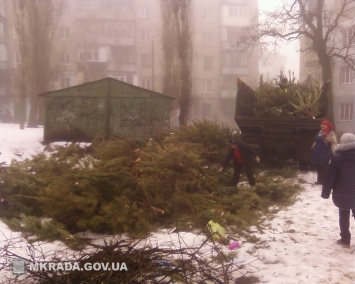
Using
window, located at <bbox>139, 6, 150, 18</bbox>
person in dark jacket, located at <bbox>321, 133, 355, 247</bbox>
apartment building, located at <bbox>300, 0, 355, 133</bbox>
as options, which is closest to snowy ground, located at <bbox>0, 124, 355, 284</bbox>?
person in dark jacket, located at <bbox>321, 133, 355, 247</bbox>

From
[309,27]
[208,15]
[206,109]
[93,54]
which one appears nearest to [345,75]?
[309,27]

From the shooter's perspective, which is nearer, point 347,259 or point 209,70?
point 347,259

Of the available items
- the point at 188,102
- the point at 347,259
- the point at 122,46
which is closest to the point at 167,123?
the point at 188,102

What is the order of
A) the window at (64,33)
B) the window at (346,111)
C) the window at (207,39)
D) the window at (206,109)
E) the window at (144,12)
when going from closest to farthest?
the window at (346,111), the window at (144,12), the window at (64,33), the window at (207,39), the window at (206,109)

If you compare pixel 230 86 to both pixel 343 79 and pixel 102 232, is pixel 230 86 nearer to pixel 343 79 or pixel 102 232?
pixel 343 79

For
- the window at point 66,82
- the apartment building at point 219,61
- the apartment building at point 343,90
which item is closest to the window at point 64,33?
the window at point 66,82

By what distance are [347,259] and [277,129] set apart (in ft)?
17.6

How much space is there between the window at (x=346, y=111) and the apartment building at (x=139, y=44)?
836cm

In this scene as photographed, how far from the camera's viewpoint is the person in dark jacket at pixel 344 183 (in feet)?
15.0

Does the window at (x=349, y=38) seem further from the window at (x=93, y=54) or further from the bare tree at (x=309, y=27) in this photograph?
the window at (x=93, y=54)

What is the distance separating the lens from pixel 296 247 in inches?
176

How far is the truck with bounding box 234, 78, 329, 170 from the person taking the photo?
9016 millimetres

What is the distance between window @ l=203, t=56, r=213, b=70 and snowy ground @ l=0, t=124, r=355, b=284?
29.9m

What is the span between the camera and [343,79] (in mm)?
26516
